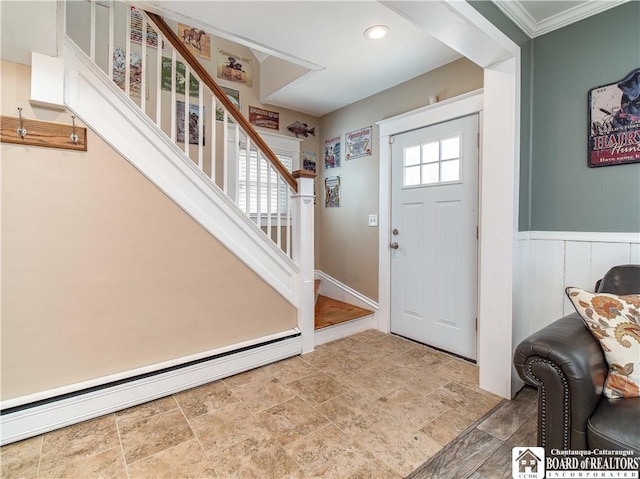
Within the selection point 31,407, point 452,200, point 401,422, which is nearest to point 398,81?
point 452,200

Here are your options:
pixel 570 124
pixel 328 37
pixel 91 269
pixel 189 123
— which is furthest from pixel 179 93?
pixel 570 124

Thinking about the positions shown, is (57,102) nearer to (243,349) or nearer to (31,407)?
(31,407)

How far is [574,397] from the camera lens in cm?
117

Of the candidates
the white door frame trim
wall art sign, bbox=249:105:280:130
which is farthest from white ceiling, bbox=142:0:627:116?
wall art sign, bbox=249:105:280:130

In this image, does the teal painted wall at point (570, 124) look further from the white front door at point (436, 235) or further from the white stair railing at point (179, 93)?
the white stair railing at point (179, 93)

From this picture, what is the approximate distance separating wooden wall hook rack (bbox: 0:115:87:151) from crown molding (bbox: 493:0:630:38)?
2449mm

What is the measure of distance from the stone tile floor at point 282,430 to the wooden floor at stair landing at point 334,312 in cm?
65

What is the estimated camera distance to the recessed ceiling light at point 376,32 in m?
2.16

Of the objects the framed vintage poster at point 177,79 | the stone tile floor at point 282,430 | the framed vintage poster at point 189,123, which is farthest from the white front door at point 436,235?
the framed vintage poster at point 177,79

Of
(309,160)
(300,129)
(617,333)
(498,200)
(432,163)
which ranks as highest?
(300,129)

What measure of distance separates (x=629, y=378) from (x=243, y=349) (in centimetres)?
213

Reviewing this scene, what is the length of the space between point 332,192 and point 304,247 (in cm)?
136

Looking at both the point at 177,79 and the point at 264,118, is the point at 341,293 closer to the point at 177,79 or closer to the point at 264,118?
the point at 264,118

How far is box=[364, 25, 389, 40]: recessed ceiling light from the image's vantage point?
2.16 metres
